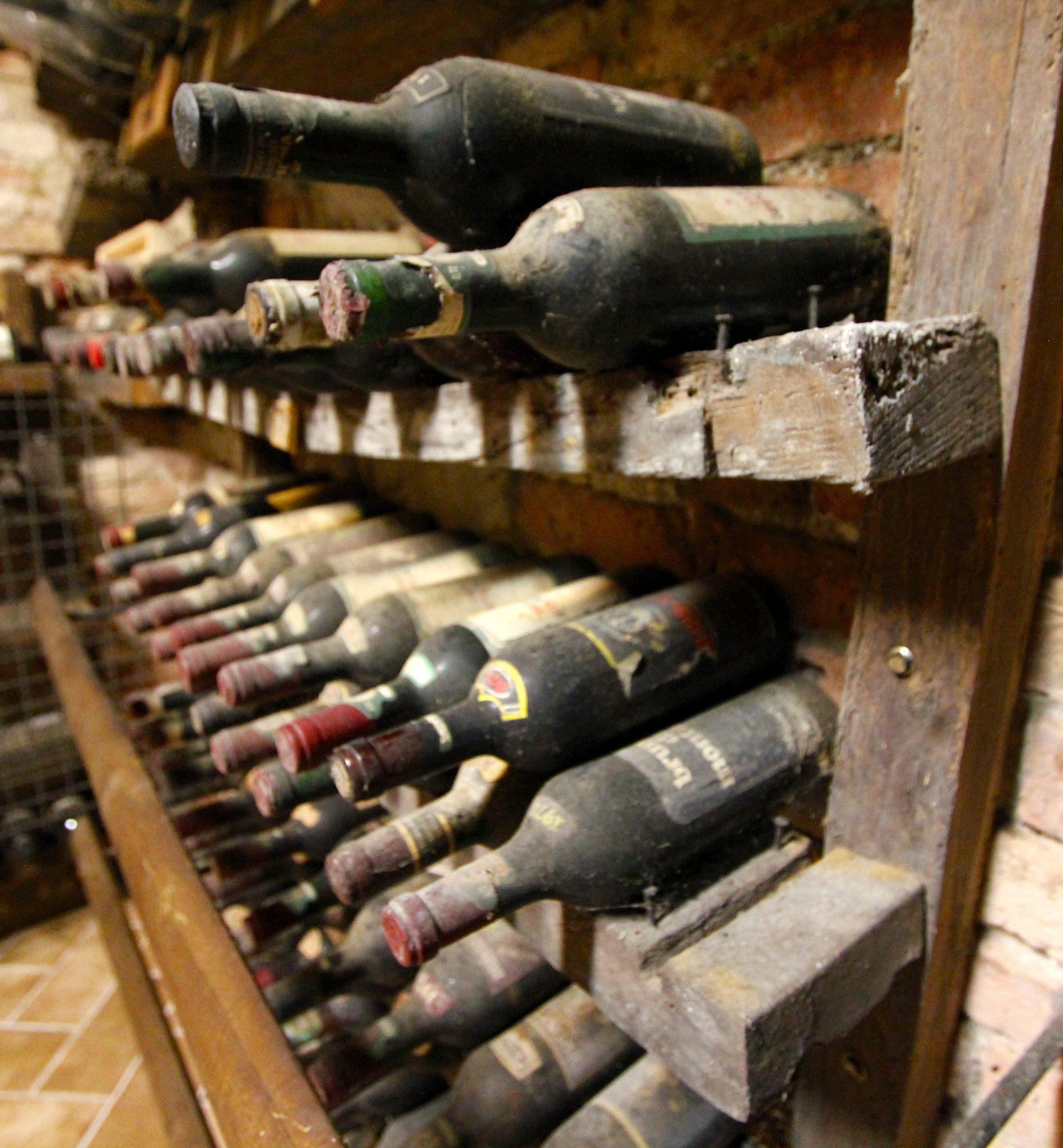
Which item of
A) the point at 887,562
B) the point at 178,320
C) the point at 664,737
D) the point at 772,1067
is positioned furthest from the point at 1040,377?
the point at 178,320

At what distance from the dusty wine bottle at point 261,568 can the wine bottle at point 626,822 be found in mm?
539

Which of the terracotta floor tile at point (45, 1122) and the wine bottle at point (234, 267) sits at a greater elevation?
the wine bottle at point (234, 267)

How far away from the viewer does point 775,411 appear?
0.42 meters

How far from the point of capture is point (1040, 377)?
0.53 metres

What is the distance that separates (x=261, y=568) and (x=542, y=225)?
69 cm

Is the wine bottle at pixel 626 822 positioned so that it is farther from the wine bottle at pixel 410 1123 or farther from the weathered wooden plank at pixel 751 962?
the wine bottle at pixel 410 1123

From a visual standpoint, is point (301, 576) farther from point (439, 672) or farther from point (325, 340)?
point (325, 340)

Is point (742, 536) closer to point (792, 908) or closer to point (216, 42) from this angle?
point (792, 908)

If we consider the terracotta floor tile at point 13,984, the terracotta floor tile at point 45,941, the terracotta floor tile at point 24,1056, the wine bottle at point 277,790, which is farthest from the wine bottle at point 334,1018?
the terracotta floor tile at point 45,941

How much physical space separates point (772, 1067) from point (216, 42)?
1.37 meters

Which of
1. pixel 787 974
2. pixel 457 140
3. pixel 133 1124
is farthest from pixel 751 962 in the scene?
pixel 133 1124

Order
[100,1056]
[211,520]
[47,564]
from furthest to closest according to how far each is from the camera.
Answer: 1. [47,564]
2. [100,1056]
3. [211,520]

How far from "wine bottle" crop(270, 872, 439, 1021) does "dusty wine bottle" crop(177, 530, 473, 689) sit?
0.35 metres

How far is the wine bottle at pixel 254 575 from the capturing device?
3.23 feet
